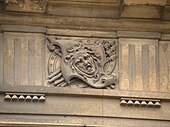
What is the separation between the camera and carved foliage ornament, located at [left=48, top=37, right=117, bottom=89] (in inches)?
388

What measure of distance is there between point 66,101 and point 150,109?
0.87 meters

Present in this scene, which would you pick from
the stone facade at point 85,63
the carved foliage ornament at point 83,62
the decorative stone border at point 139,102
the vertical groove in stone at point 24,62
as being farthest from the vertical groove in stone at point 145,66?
the vertical groove in stone at point 24,62

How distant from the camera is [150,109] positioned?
986 cm

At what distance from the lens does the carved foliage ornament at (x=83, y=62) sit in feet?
32.4

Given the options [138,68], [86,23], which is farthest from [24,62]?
[138,68]

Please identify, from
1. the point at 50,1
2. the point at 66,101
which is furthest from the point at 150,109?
the point at 50,1

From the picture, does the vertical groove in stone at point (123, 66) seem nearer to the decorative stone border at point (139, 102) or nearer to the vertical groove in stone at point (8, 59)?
the decorative stone border at point (139, 102)

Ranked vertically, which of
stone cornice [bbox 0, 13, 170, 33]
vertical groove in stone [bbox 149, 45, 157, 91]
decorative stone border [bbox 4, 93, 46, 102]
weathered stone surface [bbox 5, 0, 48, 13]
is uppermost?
weathered stone surface [bbox 5, 0, 48, 13]

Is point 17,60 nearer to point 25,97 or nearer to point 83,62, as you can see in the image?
point 25,97

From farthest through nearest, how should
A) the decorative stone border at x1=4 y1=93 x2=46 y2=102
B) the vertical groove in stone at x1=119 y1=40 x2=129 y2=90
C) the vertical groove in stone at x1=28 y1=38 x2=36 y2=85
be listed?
the vertical groove in stone at x1=119 y1=40 x2=129 y2=90
the vertical groove in stone at x1=28 y1=38 x2=36 y2=85
the decorative stone border at x1=4 y1=93 x2=46 y2=102

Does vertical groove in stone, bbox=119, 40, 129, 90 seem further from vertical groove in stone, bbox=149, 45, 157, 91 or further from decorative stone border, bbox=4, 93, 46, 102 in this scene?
decorative stone border, bbox=4, 93, 46, 102

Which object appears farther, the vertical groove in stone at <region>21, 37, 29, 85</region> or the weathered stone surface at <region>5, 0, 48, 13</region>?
the weathered stone surface at <region>5, 0, 48, 13</region>

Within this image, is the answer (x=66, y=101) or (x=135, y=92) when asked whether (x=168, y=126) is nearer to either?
(x=135, y=92)

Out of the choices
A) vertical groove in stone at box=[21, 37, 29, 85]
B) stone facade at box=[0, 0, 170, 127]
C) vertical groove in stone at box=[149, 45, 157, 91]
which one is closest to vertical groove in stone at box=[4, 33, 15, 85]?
stone facade at box=[0, 0, 170, 127]
